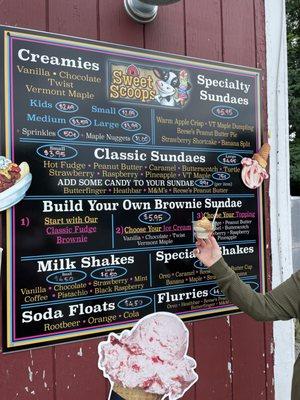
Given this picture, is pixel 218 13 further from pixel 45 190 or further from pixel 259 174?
pixel 45 190

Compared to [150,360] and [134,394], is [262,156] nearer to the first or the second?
[150,360]

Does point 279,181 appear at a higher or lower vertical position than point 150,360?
higher

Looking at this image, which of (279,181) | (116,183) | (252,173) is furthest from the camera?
(279,181)

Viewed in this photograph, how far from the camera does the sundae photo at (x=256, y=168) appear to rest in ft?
9.00

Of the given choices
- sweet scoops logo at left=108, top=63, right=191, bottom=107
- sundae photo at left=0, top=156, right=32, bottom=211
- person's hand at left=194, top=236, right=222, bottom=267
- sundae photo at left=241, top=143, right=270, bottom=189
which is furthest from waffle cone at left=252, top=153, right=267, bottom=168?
sundae photo at left=0, top=156, right=32, bottom=211

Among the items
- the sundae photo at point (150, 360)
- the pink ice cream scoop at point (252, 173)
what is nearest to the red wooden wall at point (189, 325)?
the sundae photo at point (150, 360)

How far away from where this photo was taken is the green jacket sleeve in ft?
6.30

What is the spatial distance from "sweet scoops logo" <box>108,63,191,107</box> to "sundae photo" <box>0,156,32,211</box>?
1.98 ft

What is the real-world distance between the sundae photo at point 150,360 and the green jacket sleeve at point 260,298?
1.99ft

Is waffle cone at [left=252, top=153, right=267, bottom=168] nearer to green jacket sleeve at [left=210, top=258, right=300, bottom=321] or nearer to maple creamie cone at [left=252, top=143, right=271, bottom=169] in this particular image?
maple creamie cone at [left=252, top=143, right=271, bottom=169]

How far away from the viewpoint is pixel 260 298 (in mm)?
1943

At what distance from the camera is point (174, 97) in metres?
2.50

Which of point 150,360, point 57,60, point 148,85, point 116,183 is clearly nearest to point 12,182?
point 116,183

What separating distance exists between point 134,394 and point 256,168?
1.45 meters
